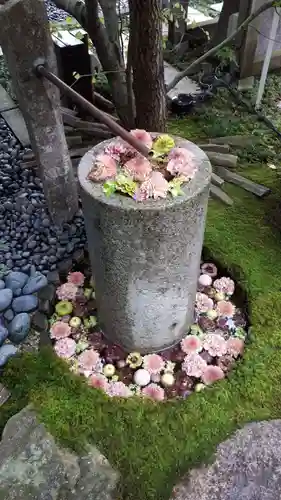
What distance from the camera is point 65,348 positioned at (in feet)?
11.0

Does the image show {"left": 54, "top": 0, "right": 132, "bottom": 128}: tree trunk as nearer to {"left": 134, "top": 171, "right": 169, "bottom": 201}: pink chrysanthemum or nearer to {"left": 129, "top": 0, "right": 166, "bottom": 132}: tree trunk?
{"left": 129, "top": 0, "right": 166, "bottom": 132}: tree trunk

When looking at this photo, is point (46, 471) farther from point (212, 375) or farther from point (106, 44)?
point (106, 44)

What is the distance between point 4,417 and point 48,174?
1.93 m

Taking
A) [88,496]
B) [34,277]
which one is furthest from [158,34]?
[88,496]

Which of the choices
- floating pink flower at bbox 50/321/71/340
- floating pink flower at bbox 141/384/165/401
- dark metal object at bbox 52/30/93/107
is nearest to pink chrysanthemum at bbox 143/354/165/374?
floating pink flower at bbox 141/384/165/401

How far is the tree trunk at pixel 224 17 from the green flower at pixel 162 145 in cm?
424

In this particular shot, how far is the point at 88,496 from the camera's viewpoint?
254 cm

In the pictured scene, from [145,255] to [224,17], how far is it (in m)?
4.84

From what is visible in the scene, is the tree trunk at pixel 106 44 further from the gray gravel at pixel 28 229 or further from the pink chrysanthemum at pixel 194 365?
the pink chrysanthemum at pixel 194 365

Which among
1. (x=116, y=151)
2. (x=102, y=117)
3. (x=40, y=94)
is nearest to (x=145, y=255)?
(x=116, y=151)

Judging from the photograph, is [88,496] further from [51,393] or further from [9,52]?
[9,52]

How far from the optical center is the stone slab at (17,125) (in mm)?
5059

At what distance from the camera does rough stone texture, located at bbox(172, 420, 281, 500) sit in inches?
103

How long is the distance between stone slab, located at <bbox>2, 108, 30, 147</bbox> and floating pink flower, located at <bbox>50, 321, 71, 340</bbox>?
2349mm
